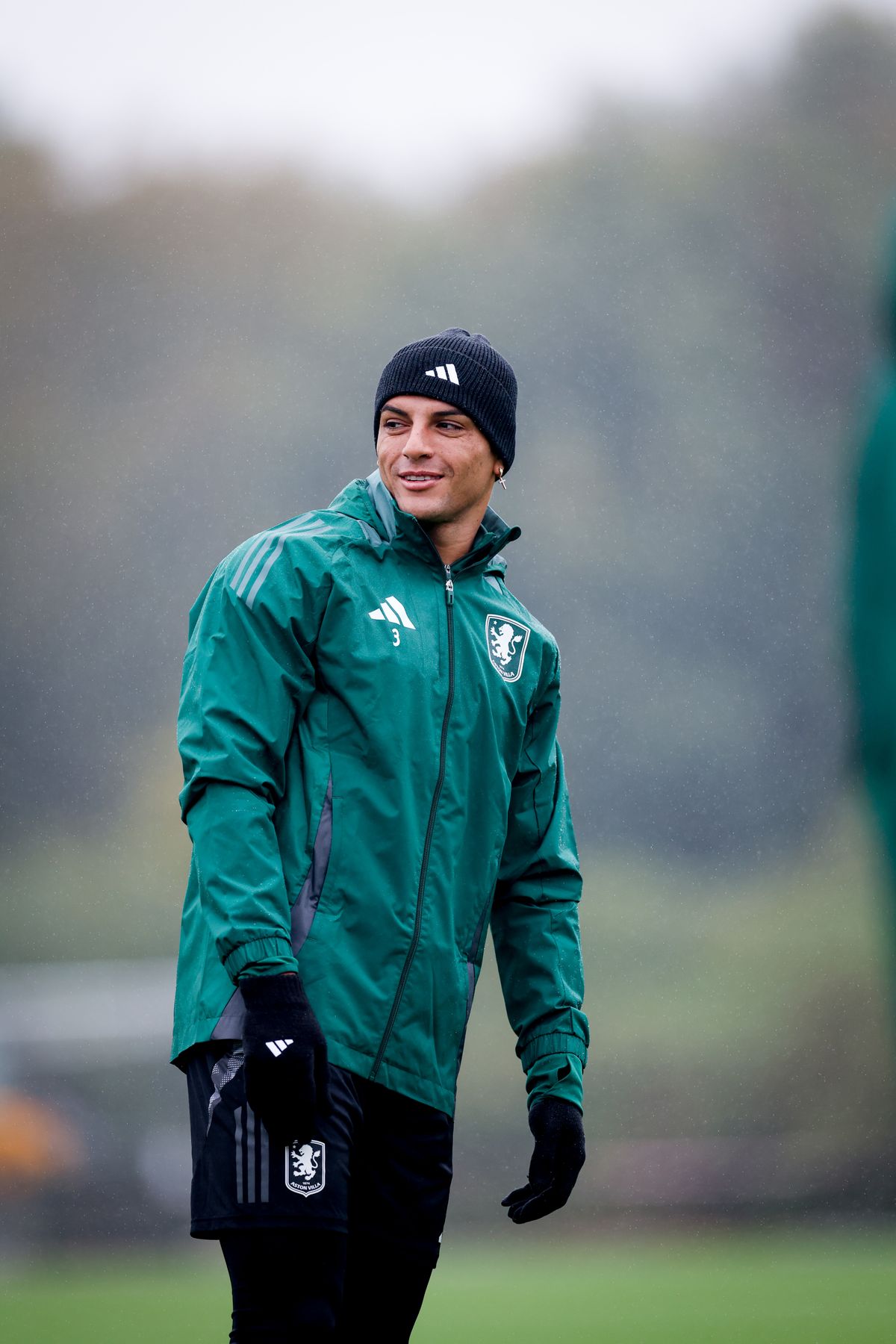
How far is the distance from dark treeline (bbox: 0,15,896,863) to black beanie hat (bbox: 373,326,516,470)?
34.7ft

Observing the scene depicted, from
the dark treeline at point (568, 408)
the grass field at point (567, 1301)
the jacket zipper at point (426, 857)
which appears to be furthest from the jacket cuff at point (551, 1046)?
the dark treeline at point (568, 408)

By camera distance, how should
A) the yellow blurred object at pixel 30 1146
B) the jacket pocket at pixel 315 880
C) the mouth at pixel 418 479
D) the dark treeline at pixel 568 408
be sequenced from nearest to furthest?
the jacket pocket at pixel 315 880, the mouth at pixel 418 479, the yellow blurred object at pixel 30 1146, the dark treeline at pixel 568 408

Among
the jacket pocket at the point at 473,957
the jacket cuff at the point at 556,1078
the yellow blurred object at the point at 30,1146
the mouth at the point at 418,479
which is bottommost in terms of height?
the jacket cuff at the point at 556,1078

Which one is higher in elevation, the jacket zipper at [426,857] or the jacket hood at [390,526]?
the jacket hood at [390,526]

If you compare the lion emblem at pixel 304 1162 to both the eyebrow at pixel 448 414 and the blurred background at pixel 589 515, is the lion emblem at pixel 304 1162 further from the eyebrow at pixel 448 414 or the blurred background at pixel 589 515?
the blurred background at pixel 589 515

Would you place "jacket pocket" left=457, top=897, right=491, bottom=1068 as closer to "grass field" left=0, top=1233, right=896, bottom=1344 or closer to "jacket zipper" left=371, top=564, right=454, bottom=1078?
"jacket zipper" left=371, top=564, right=454, bottom=1078

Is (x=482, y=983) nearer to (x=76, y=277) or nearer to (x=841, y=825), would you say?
(x=841, y=825)

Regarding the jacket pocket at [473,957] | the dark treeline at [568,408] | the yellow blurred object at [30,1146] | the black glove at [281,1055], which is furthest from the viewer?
the dark treeline at [568,408]

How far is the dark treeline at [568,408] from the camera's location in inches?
527

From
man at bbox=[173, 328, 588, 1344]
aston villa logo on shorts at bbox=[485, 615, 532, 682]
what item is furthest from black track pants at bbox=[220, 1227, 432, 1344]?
aston villa logo on shorts at bbox=[485, 615, 532, 682]

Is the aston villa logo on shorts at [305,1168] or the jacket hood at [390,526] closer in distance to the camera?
the aston villa logo on shorts at [305,1168]

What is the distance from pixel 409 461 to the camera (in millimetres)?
1797

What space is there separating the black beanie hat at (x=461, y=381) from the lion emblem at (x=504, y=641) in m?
0.23

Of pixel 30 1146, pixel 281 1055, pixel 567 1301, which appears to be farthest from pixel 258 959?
pixel 30 1146
